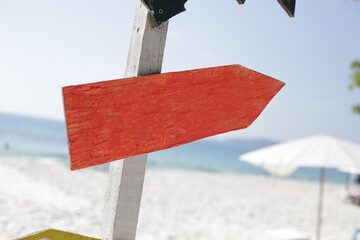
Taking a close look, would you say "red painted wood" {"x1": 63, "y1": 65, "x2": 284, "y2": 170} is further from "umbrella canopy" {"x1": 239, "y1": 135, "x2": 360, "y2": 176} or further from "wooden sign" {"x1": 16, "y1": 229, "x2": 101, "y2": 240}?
"umbrella canopy" {"x1": 239, "y1": 135, "x2": 360, "y2": 176}

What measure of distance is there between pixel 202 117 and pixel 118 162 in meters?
0.37

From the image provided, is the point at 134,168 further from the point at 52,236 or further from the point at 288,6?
the point at 288,6

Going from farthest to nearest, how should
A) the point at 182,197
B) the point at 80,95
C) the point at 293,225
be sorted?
the point at 182,197, the point at 293,225, the point at 80,95

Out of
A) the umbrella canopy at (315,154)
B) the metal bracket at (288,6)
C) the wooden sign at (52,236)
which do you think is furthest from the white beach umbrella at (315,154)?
the wooden sign at (52,236)

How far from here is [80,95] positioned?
104 cm

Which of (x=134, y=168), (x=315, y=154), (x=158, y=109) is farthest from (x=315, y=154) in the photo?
(x=158, y=109)

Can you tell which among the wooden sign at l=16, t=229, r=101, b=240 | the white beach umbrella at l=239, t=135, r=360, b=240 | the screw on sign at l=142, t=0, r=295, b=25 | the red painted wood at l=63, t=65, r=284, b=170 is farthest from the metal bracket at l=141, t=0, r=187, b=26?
the white beach umbrella at l=239, t=135, r=360, b=240

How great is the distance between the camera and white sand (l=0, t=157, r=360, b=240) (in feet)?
23.0

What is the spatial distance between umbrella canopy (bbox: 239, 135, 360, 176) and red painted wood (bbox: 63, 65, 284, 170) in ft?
14.8

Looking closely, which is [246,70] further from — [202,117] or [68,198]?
[68,198]

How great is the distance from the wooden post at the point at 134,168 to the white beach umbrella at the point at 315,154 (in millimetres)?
4597

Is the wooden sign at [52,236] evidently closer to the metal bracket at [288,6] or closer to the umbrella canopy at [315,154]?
the metal bracket at [288,6]

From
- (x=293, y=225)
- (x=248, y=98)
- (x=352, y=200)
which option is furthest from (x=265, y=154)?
(x=352, y=200)

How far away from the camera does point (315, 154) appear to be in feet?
18.9
